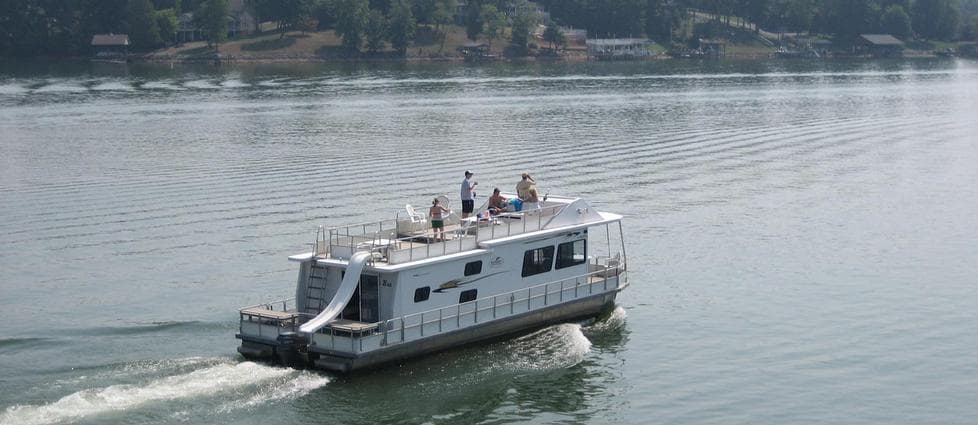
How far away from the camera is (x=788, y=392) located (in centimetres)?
3859

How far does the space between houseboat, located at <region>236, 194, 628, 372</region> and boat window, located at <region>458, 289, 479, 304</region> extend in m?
0.04

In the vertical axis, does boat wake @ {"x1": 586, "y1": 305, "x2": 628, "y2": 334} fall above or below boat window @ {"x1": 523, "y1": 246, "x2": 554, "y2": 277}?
below

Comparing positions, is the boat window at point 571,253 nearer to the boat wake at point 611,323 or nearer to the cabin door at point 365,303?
the boat wake at point 611,323

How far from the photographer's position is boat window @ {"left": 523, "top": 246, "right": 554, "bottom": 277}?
144 feet

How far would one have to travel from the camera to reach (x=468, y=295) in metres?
41.8

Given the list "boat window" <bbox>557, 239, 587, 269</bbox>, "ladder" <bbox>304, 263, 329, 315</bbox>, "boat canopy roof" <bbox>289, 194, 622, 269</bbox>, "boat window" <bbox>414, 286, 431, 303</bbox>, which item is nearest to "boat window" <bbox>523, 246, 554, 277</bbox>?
"boat window" <bbox>557, 239, 587, 269</bbox>

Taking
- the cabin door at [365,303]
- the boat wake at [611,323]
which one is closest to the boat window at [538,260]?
the boat wake at [611,323]

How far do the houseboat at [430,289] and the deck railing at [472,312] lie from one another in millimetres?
34

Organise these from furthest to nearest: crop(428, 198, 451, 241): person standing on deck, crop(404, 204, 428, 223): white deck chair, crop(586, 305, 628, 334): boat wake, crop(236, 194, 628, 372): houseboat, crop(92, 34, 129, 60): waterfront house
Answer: crop(92, 34, 129, 60): waterfront house
crop(586, 305, 628, 334): boat wake
crop(404, 204, 428, 223): white deck chair
crop(428, 198, 451, 241): person standing on deck
crop(236, 194, 628, 372): houseboat

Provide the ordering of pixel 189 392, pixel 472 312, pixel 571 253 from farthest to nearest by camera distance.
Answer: pixel 571 253
pixel 472 312
pixel 189 392

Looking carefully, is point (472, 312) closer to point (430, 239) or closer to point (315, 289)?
point (430, 239)

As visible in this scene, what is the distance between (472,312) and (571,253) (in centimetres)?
565

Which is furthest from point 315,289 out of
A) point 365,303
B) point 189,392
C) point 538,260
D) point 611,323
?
point 611,323

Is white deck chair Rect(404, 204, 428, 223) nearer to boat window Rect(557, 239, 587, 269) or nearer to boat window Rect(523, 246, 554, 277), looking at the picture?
boat window Rect(523, 246, 554, 277)
